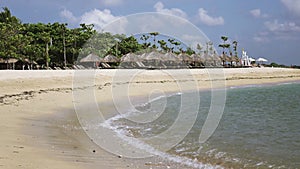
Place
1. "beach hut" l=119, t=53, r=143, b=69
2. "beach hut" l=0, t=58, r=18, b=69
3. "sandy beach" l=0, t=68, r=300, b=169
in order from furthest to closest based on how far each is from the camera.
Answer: "beach hut" l=119, t=53, r=143, b=69
"beach hut" l=0, t=58, r=18, b=69
"sandy beach" l=0, t=68, r=300, b=169

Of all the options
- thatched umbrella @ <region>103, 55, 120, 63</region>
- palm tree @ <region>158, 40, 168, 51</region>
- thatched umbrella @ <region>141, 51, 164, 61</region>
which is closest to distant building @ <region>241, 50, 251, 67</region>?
palm tree @ <region>158, 40, 168, 51</region>

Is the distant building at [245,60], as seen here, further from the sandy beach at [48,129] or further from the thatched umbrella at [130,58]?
the sandy beach at [48,129]

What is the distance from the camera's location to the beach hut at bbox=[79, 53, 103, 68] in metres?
39.6

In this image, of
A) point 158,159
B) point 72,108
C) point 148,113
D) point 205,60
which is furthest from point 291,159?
point 205,60

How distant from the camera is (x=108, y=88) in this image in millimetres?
21328

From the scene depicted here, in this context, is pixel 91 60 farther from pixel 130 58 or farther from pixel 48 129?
pixel 48 129

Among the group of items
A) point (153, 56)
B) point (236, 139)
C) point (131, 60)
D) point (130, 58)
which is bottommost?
point (236, 139)

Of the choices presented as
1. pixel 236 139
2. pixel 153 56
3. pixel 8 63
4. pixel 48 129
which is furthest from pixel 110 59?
pixel 236 139

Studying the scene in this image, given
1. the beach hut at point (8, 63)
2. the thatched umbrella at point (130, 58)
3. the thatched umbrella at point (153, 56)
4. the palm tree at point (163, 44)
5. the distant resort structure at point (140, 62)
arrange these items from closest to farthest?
the beach hut at point (8, 63), the distant resort structure at point (140, 62), the thatched umbrella at point (130, 58), the thatched umbrella at point (153, 56), the palm tree at point (163, 44)

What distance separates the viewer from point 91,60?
1564 inches

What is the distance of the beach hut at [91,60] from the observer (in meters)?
39.6

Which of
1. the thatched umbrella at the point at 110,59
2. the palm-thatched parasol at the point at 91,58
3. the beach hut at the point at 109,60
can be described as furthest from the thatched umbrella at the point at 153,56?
the palm-thatched parasol at the point at 91,58

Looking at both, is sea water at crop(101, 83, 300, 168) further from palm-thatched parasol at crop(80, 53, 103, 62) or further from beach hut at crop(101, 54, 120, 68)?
beach hut at crop(101, 54, 120, 68)

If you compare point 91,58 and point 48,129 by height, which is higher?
point 91,58
